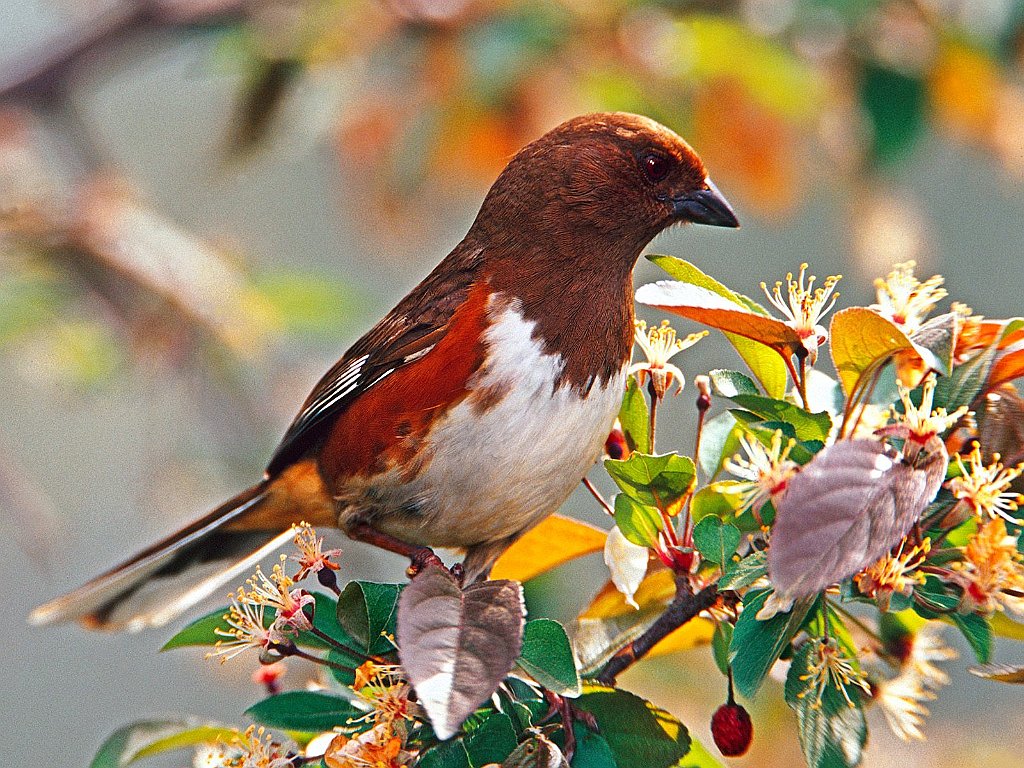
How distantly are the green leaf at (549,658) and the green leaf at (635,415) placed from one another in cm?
37

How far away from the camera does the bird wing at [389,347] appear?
6.13ft

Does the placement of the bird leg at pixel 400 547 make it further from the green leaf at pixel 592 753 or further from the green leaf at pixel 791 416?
the green leaf at pixel 791 416

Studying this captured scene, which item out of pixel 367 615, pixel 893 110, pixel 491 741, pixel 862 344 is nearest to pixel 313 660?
pixel 367 615

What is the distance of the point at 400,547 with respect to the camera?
1.79m

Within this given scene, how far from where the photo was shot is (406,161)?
3363 millimetres

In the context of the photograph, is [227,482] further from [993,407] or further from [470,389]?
[993,407]

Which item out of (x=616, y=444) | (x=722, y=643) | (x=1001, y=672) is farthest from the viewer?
(x=616, y=444)

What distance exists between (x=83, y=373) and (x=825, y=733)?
3101 mm

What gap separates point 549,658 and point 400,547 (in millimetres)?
602

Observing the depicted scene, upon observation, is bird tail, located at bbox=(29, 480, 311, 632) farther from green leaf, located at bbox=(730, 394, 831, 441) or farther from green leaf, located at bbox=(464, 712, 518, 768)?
green leaf, located at bbox=(730, 394, 831, 441)

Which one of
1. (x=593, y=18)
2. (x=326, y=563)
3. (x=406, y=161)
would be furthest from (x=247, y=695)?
(x=326, y=563)

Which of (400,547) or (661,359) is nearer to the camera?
(661,359)

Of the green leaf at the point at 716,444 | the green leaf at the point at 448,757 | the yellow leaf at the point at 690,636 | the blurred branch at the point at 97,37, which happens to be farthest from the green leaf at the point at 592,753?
the blurred branch at the point at 97,37

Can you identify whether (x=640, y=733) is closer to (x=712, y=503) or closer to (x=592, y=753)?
(x=592, y=753)
